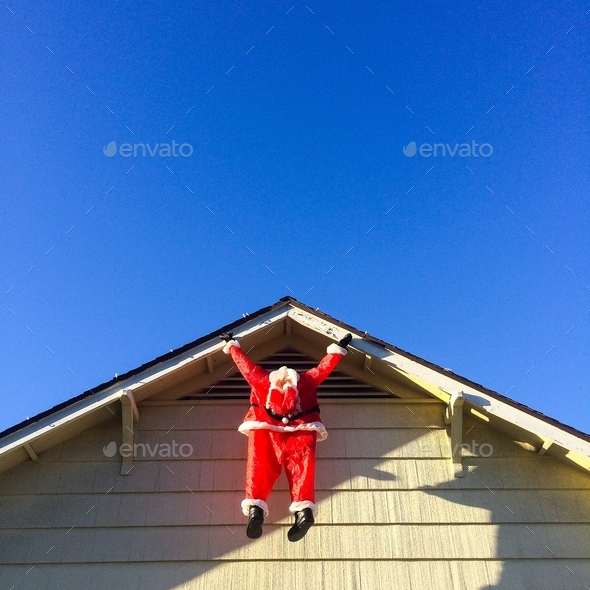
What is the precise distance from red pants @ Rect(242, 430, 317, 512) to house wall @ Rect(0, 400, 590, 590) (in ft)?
2.15

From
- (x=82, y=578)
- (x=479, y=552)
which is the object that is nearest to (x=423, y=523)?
(x=479, y=552)

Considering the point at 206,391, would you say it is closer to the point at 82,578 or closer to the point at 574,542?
the point at 82,578

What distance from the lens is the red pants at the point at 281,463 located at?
561 cm

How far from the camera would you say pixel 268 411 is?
6.15 m

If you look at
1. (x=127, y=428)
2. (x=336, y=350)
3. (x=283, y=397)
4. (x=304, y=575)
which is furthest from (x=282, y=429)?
(x=127, y=428)

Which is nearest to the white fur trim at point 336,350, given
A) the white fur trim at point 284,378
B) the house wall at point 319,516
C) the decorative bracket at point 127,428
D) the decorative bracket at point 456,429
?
the white fur trim at point 284,378

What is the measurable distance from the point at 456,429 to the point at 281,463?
2.08 m

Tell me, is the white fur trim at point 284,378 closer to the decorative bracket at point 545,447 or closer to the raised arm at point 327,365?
the raised arm at point 327,365

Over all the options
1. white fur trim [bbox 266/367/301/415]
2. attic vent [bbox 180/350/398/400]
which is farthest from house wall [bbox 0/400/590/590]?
white fur trim [bbox 266/367/301/415]

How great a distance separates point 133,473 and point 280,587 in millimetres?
1982

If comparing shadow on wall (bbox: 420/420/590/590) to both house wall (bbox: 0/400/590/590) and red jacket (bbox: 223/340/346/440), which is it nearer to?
house wall (bbox: 0/400/590/590)

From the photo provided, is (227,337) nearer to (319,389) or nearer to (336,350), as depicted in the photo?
(336,350)

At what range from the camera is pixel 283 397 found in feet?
20.1

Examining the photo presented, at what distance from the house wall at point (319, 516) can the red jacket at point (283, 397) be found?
67cm
